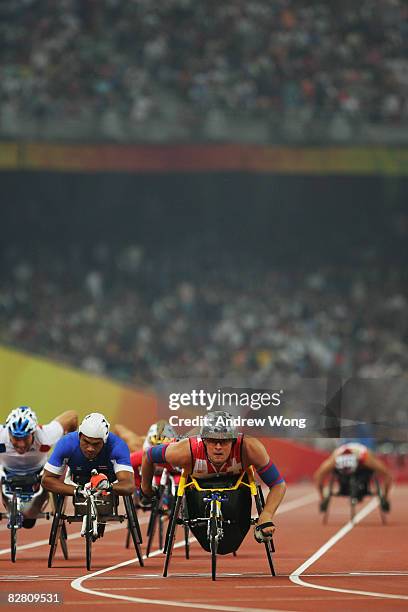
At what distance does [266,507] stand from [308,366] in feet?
88.9

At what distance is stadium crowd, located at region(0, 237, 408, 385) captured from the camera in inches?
1521

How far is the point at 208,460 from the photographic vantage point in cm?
1214

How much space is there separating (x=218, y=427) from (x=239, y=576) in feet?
5.07

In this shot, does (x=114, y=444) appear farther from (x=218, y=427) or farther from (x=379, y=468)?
(x=379, y=468)

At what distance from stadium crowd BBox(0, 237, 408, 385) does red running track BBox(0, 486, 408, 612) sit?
18.2m

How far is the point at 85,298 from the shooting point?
40.5m

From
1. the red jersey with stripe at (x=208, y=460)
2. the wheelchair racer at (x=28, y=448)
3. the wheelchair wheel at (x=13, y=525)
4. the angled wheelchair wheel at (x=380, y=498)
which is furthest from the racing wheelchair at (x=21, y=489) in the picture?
the angled wheelchair wheel at (x=380, y=498)

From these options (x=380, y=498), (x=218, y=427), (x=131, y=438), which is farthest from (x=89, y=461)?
(x=380, y=498)

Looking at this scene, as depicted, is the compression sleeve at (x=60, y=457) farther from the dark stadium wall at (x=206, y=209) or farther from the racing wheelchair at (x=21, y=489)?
the dark stadium wall at (x=206, y=209)

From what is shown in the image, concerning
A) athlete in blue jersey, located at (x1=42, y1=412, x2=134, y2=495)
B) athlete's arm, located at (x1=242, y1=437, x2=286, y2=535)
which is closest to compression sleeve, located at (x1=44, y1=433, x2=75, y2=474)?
athlete in blue jersey, located at (x1=42, y1=412, x2=134, y2=495)

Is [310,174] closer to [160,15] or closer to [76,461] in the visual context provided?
[160,15]

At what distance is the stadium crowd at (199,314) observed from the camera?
38.6m

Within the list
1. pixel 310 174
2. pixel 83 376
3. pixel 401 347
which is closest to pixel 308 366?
pixel 401 347

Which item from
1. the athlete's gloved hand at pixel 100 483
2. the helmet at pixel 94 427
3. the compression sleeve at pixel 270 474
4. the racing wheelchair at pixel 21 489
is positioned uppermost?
the helmet at pixel 94 427
